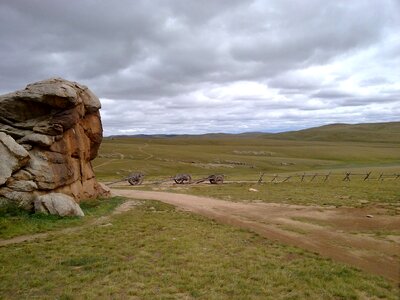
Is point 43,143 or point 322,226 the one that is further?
point 43,143

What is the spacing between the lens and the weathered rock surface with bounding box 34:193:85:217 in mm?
22594

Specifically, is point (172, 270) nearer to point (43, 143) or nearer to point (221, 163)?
point (43, 143)

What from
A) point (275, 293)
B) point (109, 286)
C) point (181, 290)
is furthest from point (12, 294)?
point (275, 293)

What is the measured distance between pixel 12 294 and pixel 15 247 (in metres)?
5.99

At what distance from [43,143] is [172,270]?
16882 millimetres

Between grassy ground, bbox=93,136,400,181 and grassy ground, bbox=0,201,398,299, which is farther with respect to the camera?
grassy ground, bbox=93,136,400,181

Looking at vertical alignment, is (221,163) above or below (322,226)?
below

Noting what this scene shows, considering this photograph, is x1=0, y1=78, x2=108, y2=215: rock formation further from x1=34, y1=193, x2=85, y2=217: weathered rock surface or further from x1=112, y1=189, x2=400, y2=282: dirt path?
x1=112, y1=189, x2=400, y2=282: dirt path

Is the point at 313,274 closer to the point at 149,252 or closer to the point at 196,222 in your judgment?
the point at 149,252

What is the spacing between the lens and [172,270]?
43.3ft

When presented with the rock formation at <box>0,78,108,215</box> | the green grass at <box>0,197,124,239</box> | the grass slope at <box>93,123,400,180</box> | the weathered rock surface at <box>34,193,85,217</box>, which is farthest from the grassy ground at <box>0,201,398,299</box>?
the grass slope at <box>93,123,400,180</box>

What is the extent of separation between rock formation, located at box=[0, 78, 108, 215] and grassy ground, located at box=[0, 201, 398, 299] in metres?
6.81

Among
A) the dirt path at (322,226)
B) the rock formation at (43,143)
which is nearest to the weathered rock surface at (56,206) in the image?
the rock formation at (43,143)

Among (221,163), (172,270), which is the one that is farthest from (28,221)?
(221,163)
